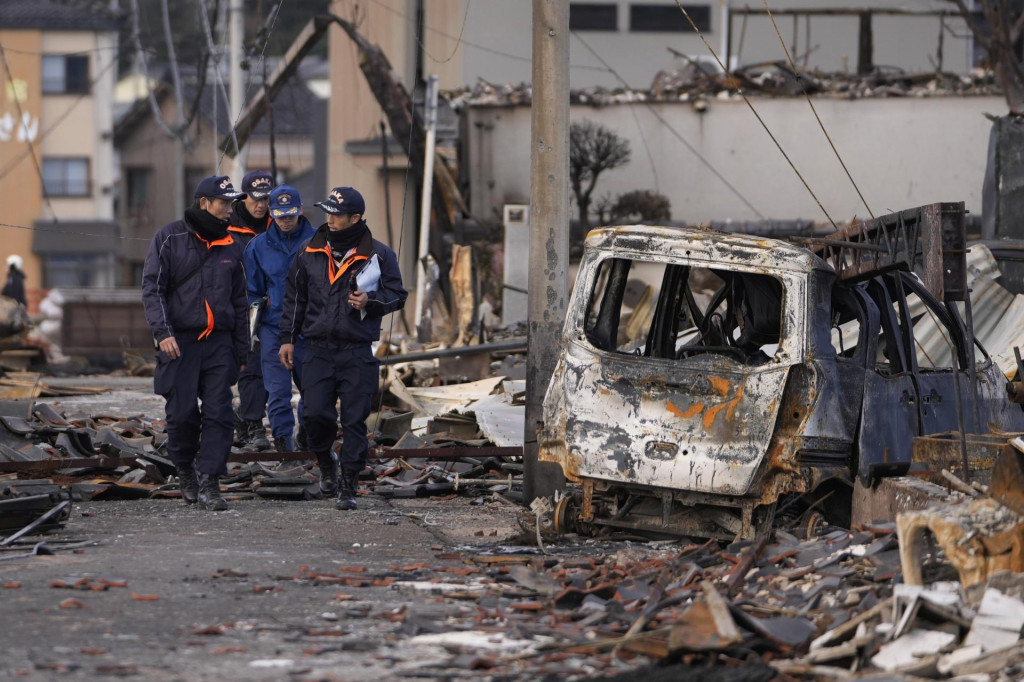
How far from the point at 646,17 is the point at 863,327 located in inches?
1132

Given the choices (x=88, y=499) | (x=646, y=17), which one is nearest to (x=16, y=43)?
(x=646, y=17)

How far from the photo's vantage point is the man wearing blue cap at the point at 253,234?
12.2 meters

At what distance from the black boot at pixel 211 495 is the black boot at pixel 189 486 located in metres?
0.13

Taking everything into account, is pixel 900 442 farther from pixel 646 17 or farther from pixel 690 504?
pixel 646 17

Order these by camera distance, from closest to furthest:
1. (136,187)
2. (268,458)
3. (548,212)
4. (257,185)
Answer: (548,212) < (268,458) < (257,185) < (136,187)

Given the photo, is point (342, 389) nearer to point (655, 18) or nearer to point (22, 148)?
point (655, 18)

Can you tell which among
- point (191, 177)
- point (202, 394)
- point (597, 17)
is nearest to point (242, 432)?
point (202, 394)

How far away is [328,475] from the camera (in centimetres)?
1077

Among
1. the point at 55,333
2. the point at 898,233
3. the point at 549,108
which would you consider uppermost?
the point at 549,108

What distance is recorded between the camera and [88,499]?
415 inches

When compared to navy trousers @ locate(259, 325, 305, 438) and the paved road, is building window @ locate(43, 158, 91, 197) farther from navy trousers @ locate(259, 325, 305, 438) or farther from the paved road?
the paved road

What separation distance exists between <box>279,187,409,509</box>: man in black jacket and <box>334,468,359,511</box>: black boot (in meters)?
0.14

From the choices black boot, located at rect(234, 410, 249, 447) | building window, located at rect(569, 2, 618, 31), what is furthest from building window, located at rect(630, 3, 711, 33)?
black boot, located at rect(234, 410, 249, 447)

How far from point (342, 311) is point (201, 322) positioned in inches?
34.2
